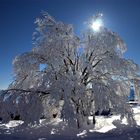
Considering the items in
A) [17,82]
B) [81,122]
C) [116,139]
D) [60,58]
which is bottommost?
[116,139]

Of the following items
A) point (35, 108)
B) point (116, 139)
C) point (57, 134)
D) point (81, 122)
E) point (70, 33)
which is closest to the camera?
point (116, 139)

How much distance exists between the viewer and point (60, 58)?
51.7ft

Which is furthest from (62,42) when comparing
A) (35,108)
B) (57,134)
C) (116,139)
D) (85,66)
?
(116,139)

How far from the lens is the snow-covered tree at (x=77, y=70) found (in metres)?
14.2

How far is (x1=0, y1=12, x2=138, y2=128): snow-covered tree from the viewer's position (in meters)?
14.2

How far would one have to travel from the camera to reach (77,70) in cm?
1662

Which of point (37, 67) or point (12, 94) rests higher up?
point (37, 67)

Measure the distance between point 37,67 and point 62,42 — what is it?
2.50 metres

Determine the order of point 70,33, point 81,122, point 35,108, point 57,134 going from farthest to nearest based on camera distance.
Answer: point 70,33 < point 81,122 < point 35,108 < point 57,134

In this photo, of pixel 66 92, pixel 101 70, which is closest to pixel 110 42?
pixel 101 70

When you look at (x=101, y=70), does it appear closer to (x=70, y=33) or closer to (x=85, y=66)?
(x=85, y=66)

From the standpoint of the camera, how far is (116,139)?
36.4 ft

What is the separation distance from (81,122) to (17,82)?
18.4 ft

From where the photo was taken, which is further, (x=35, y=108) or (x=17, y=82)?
(x=17, y=82)
